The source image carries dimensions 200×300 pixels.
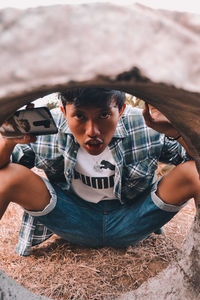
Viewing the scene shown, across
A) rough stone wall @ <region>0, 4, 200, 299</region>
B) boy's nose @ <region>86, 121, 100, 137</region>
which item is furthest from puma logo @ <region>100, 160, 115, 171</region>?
rough stone wall @ <region>0, 4, 200, 299</region>

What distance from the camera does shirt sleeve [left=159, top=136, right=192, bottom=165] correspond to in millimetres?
1460

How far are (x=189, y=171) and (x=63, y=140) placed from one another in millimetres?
663

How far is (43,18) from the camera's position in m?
0.42

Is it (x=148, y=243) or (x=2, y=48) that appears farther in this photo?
(x=148, y=243)

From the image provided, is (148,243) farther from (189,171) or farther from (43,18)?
(43,18)

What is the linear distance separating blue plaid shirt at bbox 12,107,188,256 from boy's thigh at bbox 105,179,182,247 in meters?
0.08

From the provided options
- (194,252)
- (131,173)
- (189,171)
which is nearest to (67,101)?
(131,173)

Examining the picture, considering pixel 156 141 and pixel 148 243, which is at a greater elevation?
pixel 156 141

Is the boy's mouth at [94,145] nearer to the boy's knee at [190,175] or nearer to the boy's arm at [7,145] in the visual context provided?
the boy's arm at [7,145]

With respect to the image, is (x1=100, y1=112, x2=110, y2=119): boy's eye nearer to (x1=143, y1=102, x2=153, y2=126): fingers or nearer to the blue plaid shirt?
(x1=143, y1=102, x2=153, y2=126): fingers

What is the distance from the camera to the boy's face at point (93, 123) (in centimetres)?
117

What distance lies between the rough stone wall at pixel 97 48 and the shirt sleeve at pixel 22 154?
1110 mm

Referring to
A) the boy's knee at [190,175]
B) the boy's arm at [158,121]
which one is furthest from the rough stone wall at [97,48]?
the boy's knee at [190,175]

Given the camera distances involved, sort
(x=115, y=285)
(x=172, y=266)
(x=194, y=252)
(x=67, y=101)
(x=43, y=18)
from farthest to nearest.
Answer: (x=115, y=285)
(x=67, y=101)
(x=172, y=266)
(x=194, y=252)
(x=43, y=18)
